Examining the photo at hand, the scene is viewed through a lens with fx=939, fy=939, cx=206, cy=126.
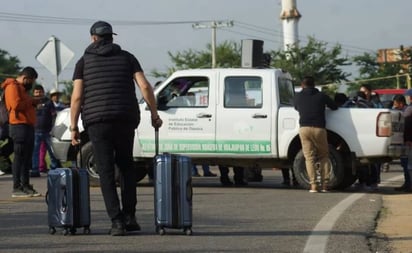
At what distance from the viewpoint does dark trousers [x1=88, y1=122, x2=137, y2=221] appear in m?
8.20

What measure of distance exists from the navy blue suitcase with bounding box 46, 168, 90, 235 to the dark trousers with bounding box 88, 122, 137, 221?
24cm

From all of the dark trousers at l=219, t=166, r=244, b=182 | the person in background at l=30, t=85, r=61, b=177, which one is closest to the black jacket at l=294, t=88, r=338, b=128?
the dark trousers at l=219, t=166, r=244, b=182

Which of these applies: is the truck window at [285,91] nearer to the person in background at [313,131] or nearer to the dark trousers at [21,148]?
the person in background at [313,131]

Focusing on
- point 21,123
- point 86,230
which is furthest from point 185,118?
point 86,230

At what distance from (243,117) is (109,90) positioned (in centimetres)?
607

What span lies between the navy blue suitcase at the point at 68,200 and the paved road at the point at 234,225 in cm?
13

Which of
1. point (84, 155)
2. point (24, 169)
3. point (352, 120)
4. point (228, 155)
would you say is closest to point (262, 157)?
point (228, 155)

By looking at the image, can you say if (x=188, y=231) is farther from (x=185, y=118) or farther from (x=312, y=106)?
(x=185, y=118)

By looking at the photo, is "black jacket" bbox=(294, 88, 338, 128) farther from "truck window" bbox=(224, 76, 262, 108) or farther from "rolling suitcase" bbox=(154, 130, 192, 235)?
"rolling suitcase" bbox=(154, 130, 192, 235)

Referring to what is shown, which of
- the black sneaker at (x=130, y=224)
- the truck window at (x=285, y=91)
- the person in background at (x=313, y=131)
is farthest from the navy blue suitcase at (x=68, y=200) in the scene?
the truck window at (x=285, y=91)

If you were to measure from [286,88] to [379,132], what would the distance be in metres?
1.88

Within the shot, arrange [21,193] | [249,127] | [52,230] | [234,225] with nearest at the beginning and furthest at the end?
[52,230]
[234,225]
[21,193]
[249,127]

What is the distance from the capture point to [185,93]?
14508 millimetres

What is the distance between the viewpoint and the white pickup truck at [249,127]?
13680 mm
